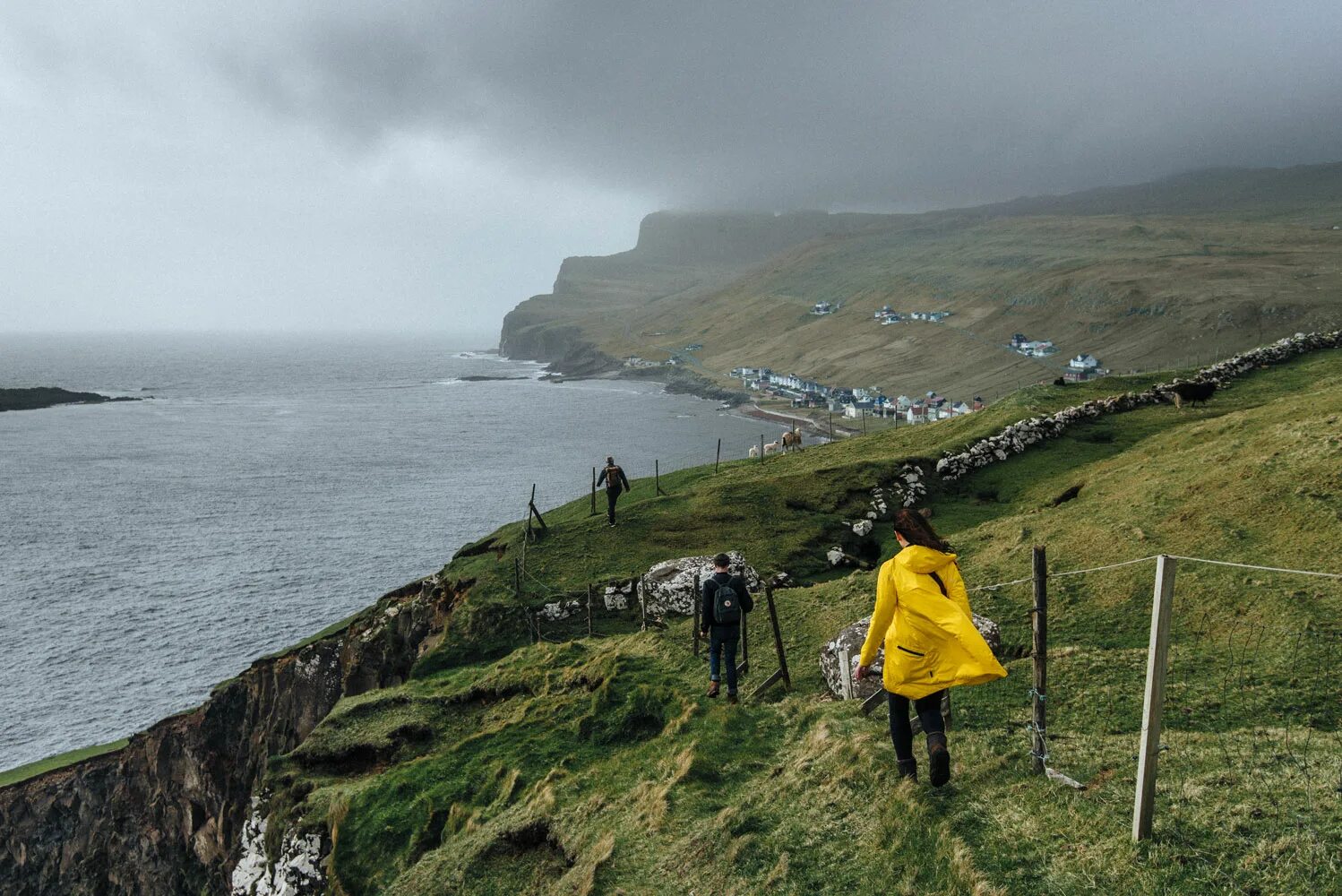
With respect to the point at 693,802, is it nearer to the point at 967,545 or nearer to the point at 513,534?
the point at 967,545

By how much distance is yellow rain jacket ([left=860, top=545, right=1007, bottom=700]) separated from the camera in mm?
8781

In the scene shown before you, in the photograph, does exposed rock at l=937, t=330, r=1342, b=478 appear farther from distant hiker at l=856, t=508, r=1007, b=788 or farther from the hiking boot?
distant hiker at l=856, t=508, r=1007, b=788

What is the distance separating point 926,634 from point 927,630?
0.05 meters

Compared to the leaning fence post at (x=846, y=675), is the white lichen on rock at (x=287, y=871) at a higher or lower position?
lower

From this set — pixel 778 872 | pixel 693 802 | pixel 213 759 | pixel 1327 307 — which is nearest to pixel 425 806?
pixel 693 802

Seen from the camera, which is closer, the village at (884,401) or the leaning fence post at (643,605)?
the leaning fence post at (643,605)

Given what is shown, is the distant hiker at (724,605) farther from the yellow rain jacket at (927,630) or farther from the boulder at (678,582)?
the boulder at (678,582)

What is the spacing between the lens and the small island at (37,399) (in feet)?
610

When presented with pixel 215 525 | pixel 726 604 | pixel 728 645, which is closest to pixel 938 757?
pixel 726 604

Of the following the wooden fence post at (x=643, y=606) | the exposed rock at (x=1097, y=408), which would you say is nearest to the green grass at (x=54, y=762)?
the wooden fence post at (x=643, y=606)

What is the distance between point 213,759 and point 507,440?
106 m

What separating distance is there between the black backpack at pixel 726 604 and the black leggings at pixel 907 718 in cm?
514

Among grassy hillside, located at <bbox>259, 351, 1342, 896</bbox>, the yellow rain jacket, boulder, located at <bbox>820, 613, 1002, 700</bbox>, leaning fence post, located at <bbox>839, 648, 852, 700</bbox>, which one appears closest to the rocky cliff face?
grassy hillside, located at <bbox>259, 351, 1342, 896</bbox>

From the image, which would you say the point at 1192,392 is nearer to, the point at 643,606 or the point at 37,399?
the point at 643,606
